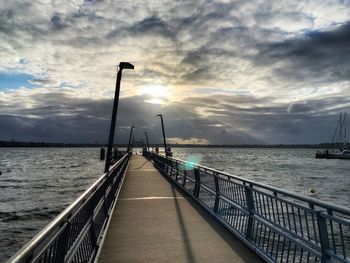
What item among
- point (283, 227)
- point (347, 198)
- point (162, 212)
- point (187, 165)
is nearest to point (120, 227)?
point (162, 212)

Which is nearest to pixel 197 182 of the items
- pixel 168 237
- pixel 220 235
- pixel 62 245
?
pixel 220 235

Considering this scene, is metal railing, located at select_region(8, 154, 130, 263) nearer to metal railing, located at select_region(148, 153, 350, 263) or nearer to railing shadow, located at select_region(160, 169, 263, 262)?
railing shadow, located at select_region(160, 169, 263, 262)

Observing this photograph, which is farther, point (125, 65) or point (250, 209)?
point (125, 65)

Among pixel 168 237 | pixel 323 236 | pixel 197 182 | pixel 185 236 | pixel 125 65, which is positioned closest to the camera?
pixel 323 236

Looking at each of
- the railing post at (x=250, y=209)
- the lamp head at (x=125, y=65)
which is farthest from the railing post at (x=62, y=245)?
the lamp head at (x=125, y=65)

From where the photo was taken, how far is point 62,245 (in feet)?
14.5

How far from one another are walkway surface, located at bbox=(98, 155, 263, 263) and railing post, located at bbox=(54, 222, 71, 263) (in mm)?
2170

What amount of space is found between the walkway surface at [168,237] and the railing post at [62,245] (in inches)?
85.4

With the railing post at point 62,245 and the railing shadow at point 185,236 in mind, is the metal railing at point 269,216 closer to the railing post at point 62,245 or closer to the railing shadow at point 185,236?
the railing shadow at point 185,236

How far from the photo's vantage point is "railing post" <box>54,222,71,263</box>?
4.28 m

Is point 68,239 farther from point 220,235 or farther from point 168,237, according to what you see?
point 220,235

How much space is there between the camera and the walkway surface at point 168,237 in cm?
682

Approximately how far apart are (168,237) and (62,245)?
407 centimetres

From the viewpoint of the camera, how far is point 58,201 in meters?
30.7
